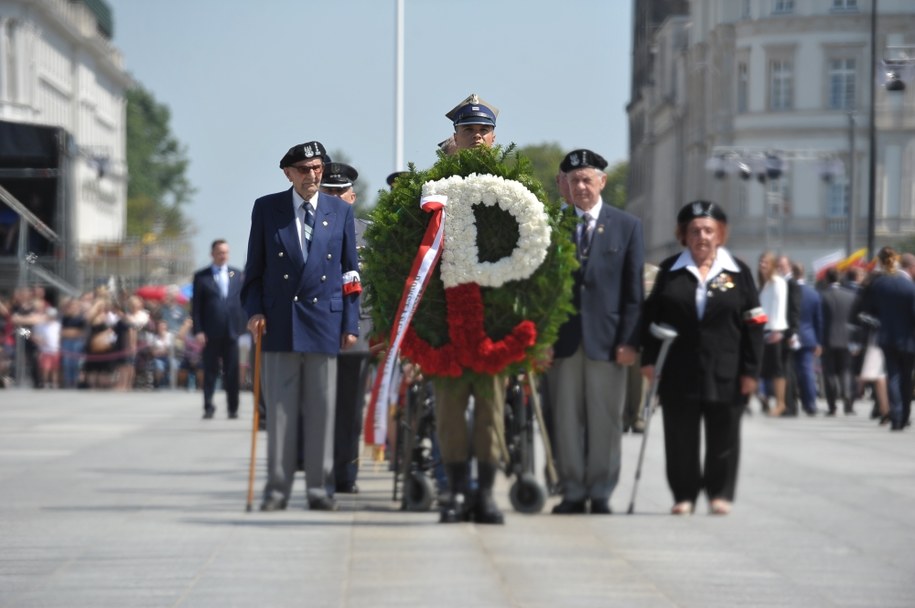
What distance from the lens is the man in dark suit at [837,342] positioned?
2733 cm

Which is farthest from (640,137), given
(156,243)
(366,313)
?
(366,313)

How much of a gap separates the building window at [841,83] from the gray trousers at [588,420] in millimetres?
78833

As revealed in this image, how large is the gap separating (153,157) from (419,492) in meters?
151

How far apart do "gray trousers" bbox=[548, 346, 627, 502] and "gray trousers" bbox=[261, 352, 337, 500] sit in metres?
1.35

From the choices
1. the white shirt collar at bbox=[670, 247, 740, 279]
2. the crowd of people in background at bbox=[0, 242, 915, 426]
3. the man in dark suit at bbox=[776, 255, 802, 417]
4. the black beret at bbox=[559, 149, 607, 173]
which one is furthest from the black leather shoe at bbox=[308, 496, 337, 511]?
the man in dark suit at bbox=[776, 255, 802, 417]

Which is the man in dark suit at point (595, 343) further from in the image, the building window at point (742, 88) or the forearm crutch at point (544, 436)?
the building window at point (742, 88)

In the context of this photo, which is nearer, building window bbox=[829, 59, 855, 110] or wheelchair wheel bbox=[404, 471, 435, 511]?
wheelchair wheel bbox=[404, 471, 435, 511]

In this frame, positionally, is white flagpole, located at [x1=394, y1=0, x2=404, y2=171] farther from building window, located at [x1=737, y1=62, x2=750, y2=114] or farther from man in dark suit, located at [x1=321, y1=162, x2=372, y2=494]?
building window, located at [x1=737, y1=62, x2=750, y2=114]

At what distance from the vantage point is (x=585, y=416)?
12211 mm

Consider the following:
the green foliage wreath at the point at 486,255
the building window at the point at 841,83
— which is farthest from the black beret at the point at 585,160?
the building window at the point at 841,83

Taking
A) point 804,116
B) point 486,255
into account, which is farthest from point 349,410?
point 804,116

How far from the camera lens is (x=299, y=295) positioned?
1223 centimetres

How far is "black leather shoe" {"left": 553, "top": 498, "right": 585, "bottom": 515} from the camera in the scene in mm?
12172

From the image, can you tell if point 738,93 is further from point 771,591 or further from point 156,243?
point 771,591
